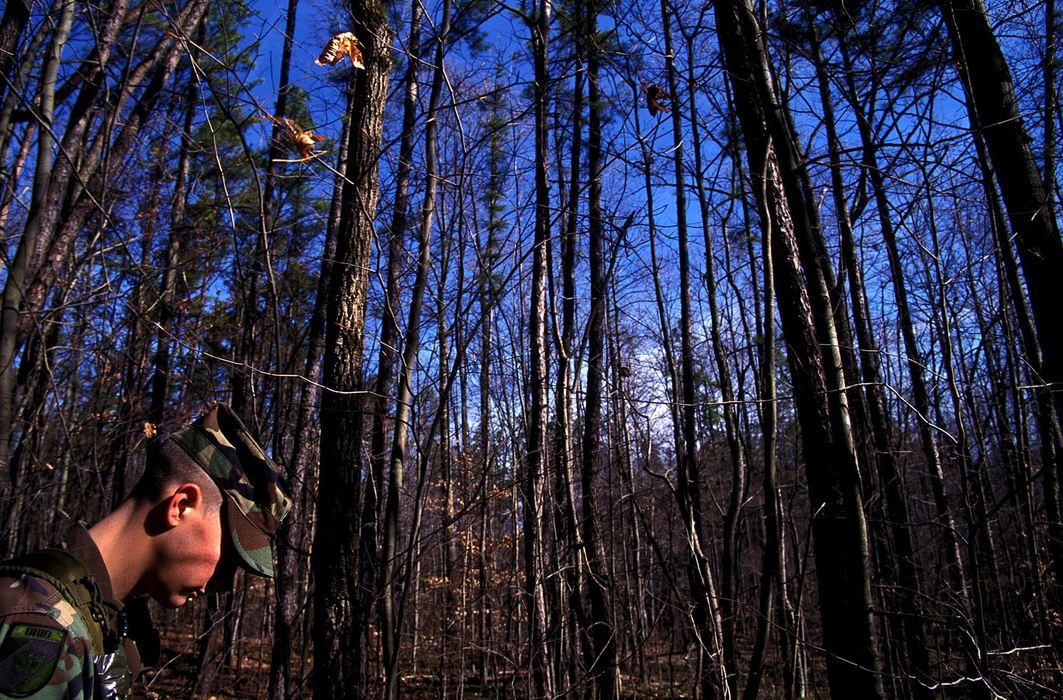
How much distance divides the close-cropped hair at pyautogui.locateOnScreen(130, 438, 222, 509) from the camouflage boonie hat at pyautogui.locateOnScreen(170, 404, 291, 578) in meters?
0.02

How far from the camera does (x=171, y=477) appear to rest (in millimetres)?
1483

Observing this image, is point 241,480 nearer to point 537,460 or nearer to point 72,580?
point 72,580

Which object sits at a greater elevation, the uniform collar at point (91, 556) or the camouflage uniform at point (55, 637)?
the uniform collar at point (91, 556)

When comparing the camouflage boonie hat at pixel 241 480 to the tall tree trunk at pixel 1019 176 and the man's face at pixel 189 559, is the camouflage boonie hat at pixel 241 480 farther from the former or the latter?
the tall tree trunk at pixel 1019 176

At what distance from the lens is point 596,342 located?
767 cm

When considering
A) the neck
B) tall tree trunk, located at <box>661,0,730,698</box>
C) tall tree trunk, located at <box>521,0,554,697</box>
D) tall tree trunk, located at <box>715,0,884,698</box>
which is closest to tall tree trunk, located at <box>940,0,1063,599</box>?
tall tree trunk, located at <box>715,0,884,698</box>

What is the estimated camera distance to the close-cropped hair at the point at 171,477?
1.48 metres

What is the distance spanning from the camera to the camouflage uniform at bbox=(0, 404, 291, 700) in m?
1.12

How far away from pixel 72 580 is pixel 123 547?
0.54 feet

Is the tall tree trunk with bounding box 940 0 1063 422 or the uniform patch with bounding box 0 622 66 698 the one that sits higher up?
the tall tree trunk with bounding box 940 0 1063 422

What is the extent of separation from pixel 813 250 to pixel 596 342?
442 cm

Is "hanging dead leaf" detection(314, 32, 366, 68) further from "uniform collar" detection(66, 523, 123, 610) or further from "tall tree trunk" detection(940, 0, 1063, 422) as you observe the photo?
"tall tree trunk" detection(940, 0, 1063, 422)

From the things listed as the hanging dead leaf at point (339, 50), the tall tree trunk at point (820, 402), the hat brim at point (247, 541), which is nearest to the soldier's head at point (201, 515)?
the hat brim at point (247, 541)

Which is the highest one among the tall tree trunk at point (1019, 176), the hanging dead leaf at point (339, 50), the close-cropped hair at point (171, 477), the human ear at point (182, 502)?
the hanging dead leaf at point (339, 50)
